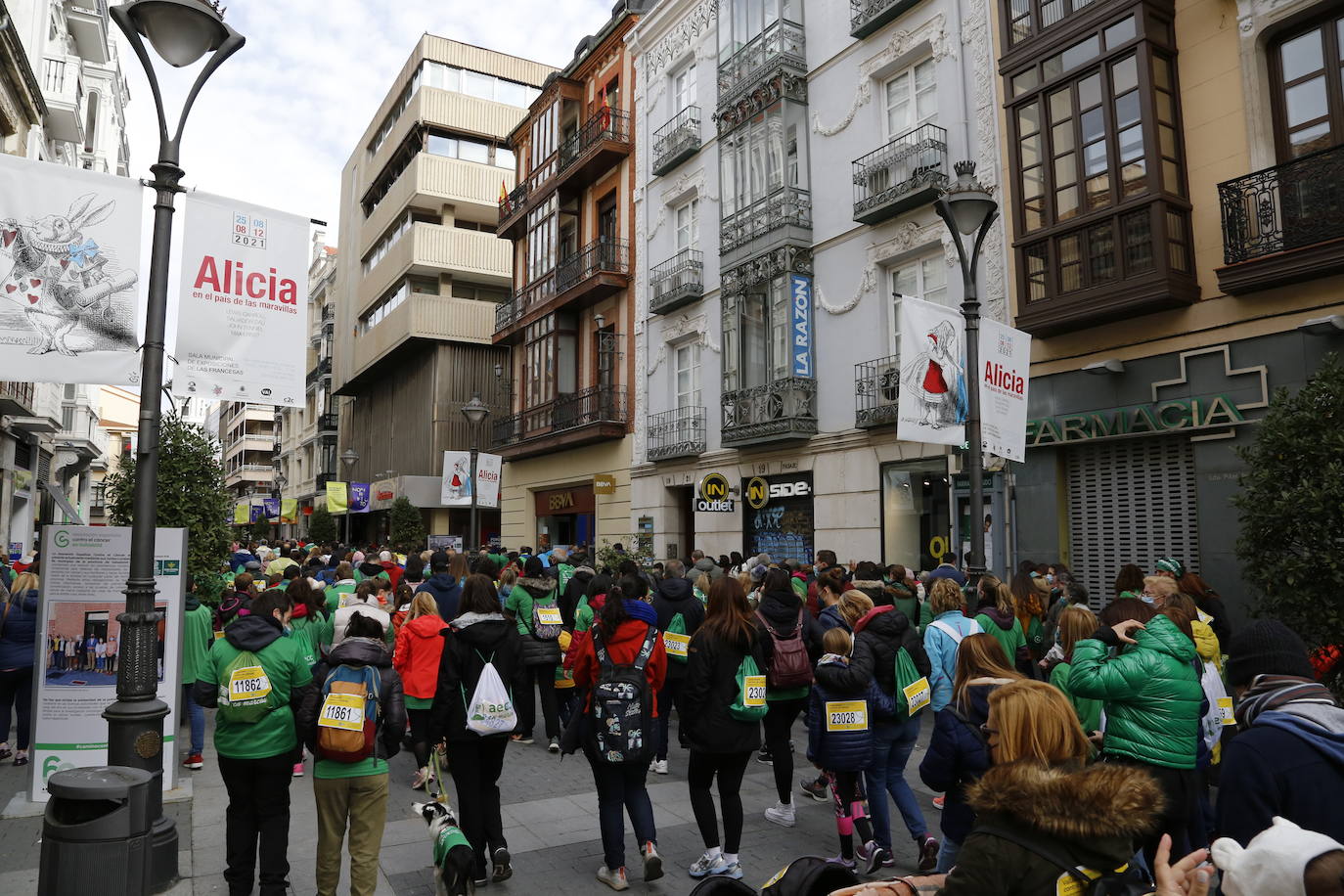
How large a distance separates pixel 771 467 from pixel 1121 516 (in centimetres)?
792

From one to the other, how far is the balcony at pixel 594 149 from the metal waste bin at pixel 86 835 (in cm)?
2339

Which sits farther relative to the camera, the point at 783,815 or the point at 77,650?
the point at 77,650

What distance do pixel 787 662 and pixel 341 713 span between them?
3.38 meters

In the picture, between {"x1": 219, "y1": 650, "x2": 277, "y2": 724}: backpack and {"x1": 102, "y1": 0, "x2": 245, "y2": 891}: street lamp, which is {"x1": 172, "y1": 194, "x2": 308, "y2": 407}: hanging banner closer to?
{"x1": 102, "y1": 0, "x2": 245, "y2": 891}: street lamp

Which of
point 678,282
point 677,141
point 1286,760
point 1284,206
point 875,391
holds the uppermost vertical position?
point 677,141

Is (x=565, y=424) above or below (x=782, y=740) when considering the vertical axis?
above

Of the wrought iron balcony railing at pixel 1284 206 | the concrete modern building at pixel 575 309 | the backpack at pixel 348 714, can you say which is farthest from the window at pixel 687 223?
the backpack at pixel 348 714

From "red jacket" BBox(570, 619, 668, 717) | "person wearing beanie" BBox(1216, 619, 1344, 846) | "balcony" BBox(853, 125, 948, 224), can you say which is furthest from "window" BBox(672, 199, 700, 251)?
"person wearing beanie" BBox(1216, 619, 1344, 846)

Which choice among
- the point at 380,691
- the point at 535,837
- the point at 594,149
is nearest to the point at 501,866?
the point at 535,837

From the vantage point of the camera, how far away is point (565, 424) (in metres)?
26.8

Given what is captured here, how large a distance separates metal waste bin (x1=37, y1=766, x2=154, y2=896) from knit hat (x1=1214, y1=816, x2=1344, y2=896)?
437 centimetres

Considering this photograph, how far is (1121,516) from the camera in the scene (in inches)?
508

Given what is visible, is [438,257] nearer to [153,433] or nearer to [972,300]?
[972,300]

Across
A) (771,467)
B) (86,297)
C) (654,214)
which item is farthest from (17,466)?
(86,297)
